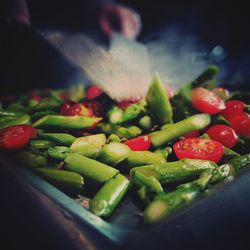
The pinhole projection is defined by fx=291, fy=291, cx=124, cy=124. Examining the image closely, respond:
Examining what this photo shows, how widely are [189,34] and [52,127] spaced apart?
5.45 m

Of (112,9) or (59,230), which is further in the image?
(112,9)

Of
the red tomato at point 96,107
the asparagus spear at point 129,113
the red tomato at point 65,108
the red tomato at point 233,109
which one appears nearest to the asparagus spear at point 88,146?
the asparagus spear at point 129,113

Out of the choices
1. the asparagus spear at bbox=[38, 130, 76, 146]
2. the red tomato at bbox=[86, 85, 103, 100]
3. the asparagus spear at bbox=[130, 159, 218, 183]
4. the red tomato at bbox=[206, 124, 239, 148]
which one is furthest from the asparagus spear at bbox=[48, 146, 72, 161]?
the red tomato at bbox=[206, 124, 239, 148]

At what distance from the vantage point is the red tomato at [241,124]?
265 cm

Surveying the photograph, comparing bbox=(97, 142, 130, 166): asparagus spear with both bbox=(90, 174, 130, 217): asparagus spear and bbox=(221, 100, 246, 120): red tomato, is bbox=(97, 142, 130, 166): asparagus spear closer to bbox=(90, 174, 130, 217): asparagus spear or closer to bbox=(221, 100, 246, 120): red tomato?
bbox=(90, 174, 130, 217): asparagus spear

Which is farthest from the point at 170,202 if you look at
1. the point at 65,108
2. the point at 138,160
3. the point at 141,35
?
the point at 141,35

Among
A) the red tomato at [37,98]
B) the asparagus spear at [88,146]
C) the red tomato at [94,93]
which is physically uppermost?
the red tomato at [37,98]

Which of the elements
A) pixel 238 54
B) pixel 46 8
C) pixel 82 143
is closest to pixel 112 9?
pixel 46 8

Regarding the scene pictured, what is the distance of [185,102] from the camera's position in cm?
284

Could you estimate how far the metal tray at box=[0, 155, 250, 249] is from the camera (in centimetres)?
132

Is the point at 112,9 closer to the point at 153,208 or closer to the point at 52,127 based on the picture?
the point at 52,127

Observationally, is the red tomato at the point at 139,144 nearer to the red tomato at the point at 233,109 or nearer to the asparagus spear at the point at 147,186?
the asparagus spear at the point at 147,186

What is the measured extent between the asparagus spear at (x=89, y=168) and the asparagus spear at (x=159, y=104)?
2.85 feet

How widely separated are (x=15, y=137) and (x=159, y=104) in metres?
1.27
